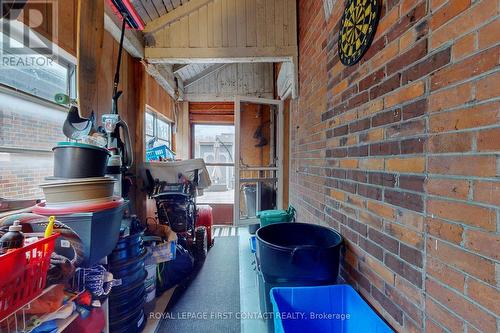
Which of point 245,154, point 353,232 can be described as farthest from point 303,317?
point 245,154

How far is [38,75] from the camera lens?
158 centimetres

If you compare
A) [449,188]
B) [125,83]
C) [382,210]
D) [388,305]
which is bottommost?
[388,305]

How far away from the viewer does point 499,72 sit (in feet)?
1.87

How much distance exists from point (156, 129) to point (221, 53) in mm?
1889

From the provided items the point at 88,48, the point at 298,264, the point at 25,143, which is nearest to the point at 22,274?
the point at 25,143

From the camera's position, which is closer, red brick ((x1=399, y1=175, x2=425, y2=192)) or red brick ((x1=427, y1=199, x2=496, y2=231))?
red brick ((x1=427, y1=199, x2=496, y2=231))

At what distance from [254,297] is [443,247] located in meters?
1.92

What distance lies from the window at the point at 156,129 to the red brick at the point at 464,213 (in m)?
3.29

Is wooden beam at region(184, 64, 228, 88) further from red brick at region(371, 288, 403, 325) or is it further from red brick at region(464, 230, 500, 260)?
red brick at region(464, 230, 500, 260)

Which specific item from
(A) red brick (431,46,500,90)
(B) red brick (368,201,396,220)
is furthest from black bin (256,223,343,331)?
(A) red brick (431,46,500,90)

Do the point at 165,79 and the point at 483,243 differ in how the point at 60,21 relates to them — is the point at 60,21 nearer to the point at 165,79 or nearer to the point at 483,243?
the point at 165,79

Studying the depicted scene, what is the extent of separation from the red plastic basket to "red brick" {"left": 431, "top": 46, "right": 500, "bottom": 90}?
5.03 ft

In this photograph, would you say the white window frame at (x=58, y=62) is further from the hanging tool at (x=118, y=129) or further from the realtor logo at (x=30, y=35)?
the hanging tool at (x=118, y=129)

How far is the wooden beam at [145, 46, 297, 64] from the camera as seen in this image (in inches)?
104
